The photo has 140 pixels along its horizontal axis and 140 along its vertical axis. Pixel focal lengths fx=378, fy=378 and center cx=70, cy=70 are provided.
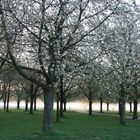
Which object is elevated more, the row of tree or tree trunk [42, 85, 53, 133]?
the row of tree

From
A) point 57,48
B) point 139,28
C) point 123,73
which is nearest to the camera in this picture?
point 57,48

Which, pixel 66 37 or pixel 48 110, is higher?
pixel 66 37

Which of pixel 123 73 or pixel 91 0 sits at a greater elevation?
pixel 91 0

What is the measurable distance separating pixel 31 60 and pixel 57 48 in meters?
3.06

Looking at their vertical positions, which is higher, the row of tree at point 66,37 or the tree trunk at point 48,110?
the row of tree at point 66,37

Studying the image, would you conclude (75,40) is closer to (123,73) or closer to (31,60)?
(31,60)

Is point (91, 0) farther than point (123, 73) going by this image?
No

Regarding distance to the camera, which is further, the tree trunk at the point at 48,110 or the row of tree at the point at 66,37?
the tree trunk at the point at 48,110

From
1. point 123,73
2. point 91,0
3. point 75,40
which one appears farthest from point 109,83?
point 91,0

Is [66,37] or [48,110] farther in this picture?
[48,110]

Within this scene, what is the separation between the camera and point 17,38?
68.1 ft

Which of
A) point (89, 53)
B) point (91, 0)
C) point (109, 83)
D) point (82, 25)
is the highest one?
point (91, 0)

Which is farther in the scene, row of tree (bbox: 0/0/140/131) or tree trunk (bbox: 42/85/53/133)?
tree trunk (bbox: 42/85/53/133)

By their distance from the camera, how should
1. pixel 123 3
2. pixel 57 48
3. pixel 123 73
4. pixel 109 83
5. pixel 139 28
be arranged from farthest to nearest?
pixel 139 28 < pixel 123 73 < pixel 109 83 < pixel 123 3 < pixel 57 48
